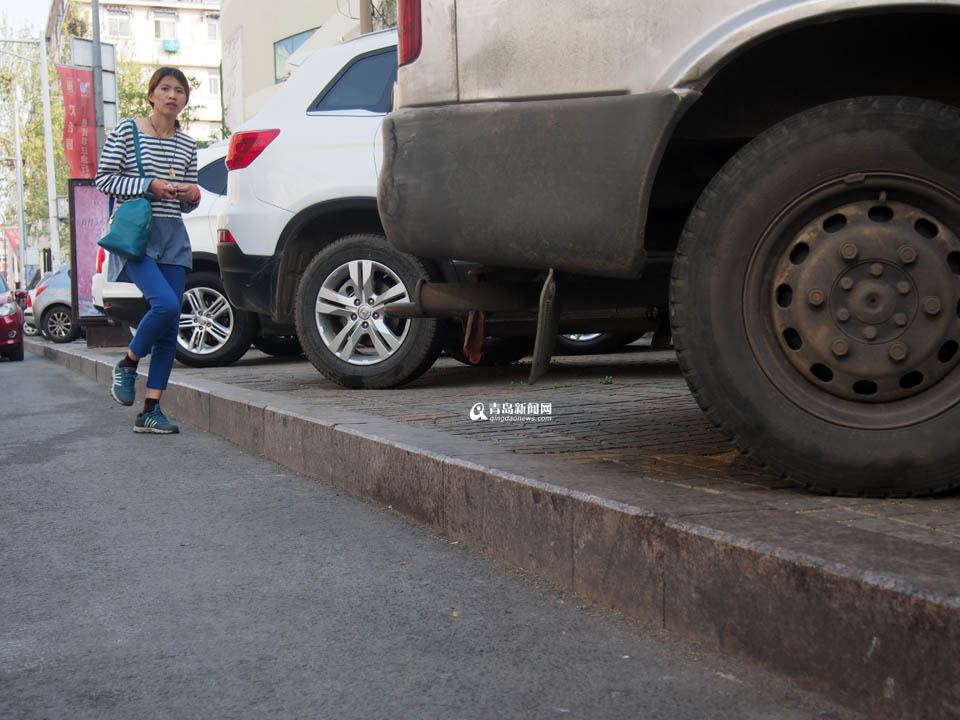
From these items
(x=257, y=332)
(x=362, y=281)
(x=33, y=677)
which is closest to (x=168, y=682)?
(x=33, y=677)

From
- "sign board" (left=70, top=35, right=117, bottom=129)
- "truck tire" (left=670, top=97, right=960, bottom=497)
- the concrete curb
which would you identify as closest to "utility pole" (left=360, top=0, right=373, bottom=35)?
"sign board" (left=70, top=35, right=117, bottom=129)

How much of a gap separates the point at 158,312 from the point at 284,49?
999 inches

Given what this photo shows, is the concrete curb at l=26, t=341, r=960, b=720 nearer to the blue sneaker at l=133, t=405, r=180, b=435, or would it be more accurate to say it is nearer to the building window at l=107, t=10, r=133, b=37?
the blue sneaker at l=133, t=405, r=180, b=435

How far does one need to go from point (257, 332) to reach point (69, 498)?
535 centimetres

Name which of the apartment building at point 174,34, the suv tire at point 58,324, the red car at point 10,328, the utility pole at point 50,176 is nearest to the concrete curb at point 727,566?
the red car at point 10,328

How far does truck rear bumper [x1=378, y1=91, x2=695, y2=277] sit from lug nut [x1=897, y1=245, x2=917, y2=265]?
64 centimetres

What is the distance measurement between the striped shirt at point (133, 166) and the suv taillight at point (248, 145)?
799mm

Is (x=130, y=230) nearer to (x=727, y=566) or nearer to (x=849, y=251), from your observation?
(x=849, y=251)

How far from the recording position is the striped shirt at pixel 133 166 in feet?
→ 20.2

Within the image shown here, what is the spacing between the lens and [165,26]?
84375 millimetres

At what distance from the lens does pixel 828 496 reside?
114 inches

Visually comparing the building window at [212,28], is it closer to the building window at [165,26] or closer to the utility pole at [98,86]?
the building window at [165,26]

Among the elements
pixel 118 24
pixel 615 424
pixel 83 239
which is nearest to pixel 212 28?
pixel 118 24

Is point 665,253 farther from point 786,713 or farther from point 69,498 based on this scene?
Result: point 69,498
